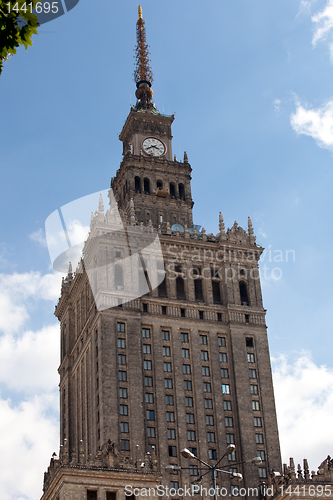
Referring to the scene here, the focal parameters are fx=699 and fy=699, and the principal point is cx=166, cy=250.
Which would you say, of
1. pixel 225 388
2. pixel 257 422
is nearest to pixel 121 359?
pixel 225 388

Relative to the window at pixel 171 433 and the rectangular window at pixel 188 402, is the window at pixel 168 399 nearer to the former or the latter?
the rectangular window at pixel 188 402

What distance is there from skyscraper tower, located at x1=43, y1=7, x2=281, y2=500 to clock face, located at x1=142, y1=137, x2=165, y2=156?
1110 cm

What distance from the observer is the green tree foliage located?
701 inches

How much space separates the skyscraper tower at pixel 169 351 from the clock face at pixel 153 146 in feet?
36.4

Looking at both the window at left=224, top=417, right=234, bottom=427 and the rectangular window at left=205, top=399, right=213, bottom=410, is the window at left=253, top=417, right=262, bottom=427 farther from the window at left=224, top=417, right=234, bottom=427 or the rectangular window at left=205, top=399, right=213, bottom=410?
the rectangular window at left=205, top=399, right=213, bottom=410

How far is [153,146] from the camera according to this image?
134 metres

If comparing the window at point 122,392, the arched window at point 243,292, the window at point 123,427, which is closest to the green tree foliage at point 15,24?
the window at point 123,427

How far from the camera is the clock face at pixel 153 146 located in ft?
438

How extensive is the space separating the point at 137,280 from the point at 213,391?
1995 cm

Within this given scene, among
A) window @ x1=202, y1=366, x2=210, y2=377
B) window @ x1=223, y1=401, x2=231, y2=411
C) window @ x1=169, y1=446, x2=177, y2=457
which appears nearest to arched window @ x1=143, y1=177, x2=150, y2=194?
window @ x1=202, y1=366, x2=210, y2=377

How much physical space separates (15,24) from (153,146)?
11749 centimetres

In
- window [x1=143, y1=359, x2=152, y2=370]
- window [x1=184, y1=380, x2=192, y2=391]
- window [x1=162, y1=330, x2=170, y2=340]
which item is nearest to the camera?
window [x1=143, y1=359, x2=152, y2=370]

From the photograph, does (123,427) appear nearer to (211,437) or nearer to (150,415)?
(150,415)

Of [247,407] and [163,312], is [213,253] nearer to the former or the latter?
[163,312]
